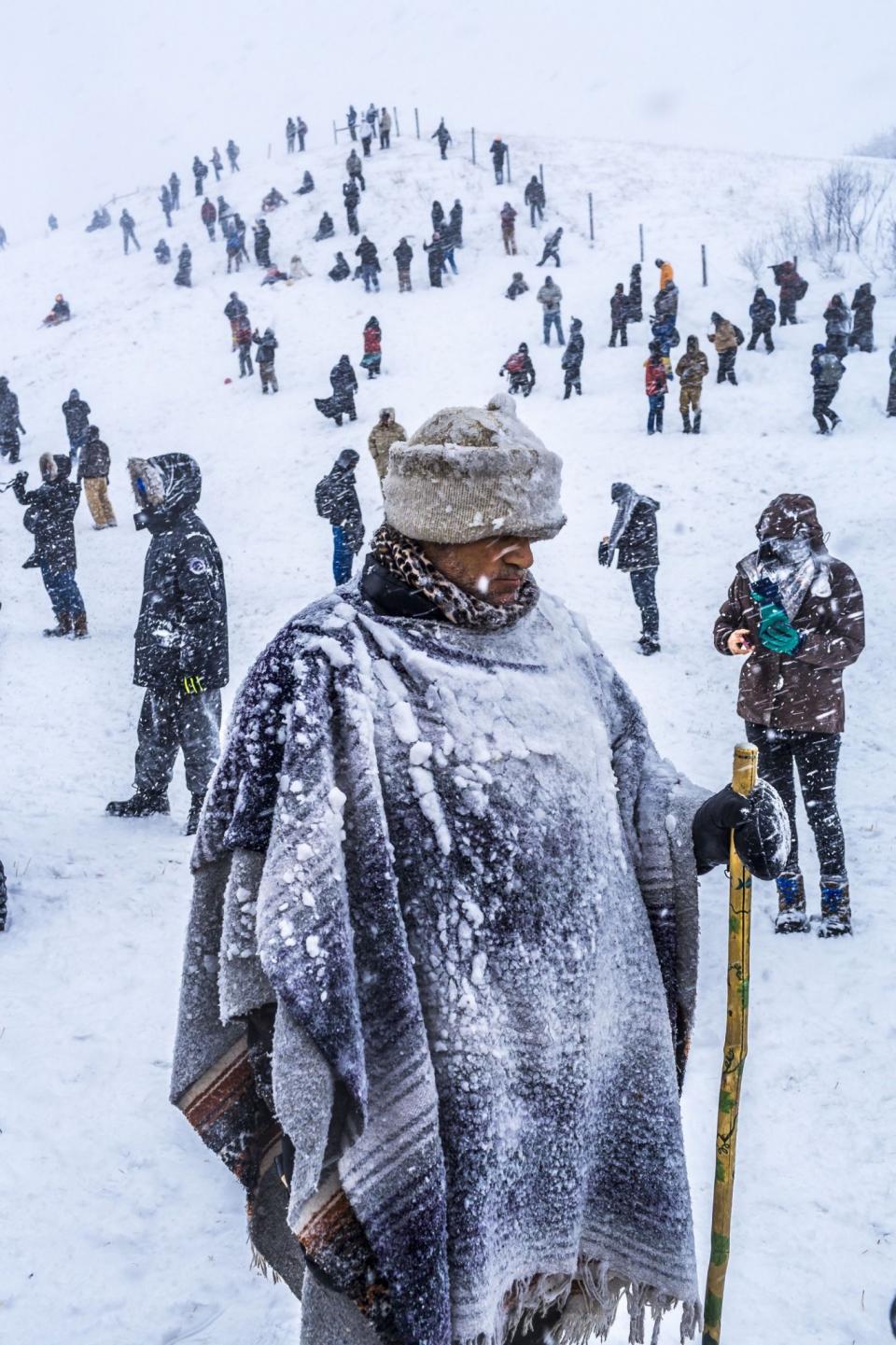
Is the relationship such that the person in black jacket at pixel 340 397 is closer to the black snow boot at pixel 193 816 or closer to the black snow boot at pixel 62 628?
the black snow boot at pixel 62 628

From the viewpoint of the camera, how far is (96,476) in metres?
16.0

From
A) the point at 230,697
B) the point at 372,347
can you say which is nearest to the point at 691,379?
the point at 372,347

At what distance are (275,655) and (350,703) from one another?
0.19 m

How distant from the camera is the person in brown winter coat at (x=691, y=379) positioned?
1658 cm

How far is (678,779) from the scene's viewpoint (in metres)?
2.23

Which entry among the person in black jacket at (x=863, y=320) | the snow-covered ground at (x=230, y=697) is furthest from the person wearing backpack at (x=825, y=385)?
the person in black jacket at (x=863, y=320)

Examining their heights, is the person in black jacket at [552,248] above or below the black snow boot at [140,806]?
above

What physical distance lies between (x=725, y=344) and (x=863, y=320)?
10.3 ft

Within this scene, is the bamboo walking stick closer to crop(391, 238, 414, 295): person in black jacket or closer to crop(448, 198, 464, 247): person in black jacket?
crop(391, 238, 414, 295): person in black jacket

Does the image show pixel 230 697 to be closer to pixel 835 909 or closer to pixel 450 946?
pixel 835 909

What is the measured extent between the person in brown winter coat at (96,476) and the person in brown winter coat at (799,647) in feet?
44.8

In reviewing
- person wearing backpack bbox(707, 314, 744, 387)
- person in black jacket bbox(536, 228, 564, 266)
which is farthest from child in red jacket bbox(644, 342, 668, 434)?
person in black jacket bbox(536, 228, 564, 266)

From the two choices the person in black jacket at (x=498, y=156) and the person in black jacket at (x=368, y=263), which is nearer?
the person in black jacket at (x=368, y=263)

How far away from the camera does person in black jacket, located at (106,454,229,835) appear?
5.43 meters
